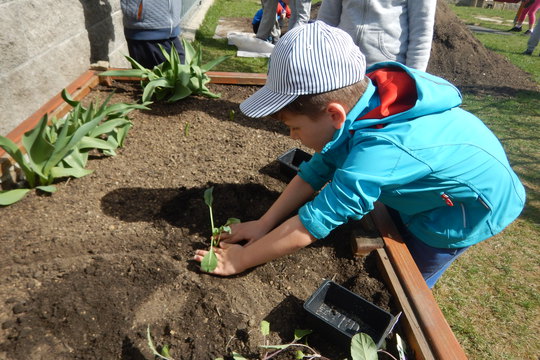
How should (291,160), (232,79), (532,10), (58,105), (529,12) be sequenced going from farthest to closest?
(529,12)
(532,10)
(232,79)
(58,105)
(291,160)

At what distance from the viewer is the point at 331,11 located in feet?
8.79

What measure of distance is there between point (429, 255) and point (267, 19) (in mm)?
5399

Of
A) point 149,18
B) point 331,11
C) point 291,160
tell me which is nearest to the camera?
point 291,160

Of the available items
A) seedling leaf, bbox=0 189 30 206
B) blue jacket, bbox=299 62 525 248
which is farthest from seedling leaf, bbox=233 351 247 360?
seedling leaf, bbox=0 189 30 206

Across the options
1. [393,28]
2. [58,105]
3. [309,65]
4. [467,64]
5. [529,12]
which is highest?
[309,65]

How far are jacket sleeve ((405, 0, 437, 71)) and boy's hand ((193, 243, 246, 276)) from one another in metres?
1.66

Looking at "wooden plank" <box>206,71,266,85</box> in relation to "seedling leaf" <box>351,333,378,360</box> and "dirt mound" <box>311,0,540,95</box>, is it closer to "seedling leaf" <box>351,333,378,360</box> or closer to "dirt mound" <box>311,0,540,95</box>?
"seedling leaf" <box>351,333,378,360</box>

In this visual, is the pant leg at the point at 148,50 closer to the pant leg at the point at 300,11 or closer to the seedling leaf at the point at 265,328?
the pant leg at the point at 300,11

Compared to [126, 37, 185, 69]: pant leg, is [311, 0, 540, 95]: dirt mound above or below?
below

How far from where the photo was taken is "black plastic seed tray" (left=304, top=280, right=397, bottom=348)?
1.32 m

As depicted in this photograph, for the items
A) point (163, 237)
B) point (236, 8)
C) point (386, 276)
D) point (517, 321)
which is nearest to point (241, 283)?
point (163, 237)

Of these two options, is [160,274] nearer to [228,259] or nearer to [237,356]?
[228,259]

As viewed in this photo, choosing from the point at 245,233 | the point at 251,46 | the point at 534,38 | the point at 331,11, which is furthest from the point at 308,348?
the point at 534,38

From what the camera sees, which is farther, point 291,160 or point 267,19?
point 267,19
